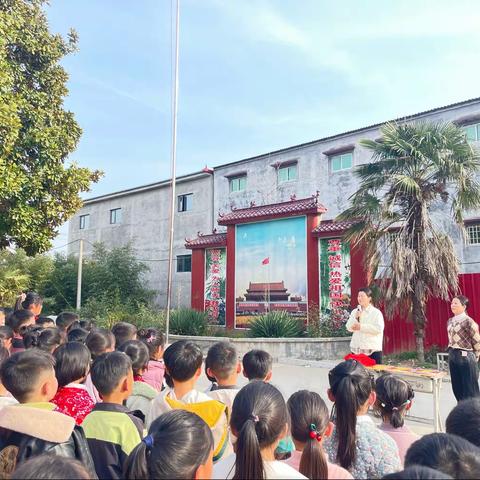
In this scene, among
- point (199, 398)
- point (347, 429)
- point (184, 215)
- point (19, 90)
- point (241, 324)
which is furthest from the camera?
point (184, 215)

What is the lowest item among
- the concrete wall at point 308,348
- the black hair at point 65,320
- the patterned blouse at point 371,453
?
the concrete wall at point 308,348

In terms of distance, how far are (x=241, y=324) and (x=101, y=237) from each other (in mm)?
14568

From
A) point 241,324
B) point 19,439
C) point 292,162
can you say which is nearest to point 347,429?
point 19,439

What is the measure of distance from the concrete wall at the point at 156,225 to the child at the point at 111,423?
56.8ft

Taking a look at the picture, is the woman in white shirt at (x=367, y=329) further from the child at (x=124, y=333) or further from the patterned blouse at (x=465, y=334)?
the child at (x=124, y=333)

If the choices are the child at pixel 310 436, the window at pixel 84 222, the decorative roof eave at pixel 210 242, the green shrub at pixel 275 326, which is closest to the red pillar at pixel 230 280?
→ the decorative roof eave at pixel 210 242

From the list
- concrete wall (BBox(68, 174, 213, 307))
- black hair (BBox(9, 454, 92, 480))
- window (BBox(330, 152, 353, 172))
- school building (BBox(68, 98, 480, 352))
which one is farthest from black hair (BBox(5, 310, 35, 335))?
concrete wall (BBox(68, 174, 213, 307))

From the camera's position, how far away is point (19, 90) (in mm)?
9234

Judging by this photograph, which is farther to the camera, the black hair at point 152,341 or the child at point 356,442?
the black hair at point 152,341

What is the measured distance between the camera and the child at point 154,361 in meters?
3.76

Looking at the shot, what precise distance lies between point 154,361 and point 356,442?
7.53 ft

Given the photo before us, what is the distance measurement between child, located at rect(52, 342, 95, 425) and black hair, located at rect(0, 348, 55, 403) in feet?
1.32

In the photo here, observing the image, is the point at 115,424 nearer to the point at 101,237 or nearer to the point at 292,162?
the point at 292,162

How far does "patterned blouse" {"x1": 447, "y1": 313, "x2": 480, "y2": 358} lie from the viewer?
5414 mm
